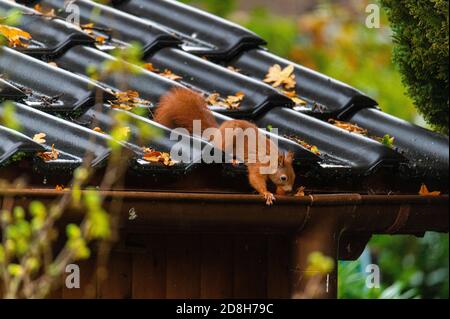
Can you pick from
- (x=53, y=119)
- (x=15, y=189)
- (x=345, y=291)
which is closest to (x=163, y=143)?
(x=53, y=119)

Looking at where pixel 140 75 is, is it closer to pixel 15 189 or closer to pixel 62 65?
pixel 62 65

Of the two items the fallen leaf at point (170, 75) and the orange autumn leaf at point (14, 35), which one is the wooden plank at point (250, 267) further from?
the orange autumn leaf at point (14, 35)

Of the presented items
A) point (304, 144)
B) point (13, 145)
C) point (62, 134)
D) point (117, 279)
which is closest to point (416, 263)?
point (304, 144)

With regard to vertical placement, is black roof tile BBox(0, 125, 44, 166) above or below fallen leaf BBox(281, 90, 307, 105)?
below

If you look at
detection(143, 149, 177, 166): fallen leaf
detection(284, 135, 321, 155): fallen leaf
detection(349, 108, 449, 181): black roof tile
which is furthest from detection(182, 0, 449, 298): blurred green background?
detection(143, 149, 177, 166): fallen leaf

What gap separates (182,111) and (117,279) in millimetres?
808

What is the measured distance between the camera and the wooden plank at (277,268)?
5.23 meters

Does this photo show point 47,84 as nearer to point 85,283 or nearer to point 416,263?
point 85,283

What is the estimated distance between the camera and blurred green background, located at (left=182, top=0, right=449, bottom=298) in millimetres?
11703

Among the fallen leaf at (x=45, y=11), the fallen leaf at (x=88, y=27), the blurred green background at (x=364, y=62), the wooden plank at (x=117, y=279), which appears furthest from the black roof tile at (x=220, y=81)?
the blurred green background at (x=364, y=62)

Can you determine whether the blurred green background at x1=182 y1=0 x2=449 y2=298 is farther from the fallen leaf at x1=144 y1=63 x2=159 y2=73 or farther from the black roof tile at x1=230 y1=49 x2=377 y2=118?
the fallen leaf at x1=144 y1=63 x2=159 y2=73

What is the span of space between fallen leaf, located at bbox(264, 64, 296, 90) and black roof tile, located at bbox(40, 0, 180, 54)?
0.54 m

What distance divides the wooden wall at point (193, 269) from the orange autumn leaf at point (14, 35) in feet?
3.86

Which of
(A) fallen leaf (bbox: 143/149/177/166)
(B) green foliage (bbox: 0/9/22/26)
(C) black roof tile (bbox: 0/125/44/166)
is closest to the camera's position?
(B) green foliage (bbox: 0/9/22/26)
